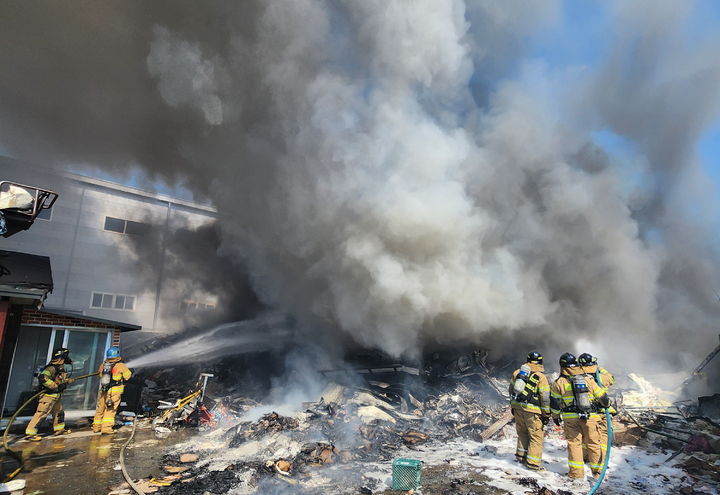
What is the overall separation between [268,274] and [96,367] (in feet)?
20.0

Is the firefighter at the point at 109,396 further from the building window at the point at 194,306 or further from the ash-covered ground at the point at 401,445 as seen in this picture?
the building window at the point at 194,306

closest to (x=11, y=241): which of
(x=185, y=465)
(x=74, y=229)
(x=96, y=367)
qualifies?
(x=74, y=229)

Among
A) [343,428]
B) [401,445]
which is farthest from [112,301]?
[401,445]

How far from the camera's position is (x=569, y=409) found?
605 cm

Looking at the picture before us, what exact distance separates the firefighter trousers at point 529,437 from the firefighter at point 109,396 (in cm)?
780

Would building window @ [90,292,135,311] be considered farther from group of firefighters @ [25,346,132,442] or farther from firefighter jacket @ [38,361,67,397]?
firefighter jacket @ [38,361,67,397]

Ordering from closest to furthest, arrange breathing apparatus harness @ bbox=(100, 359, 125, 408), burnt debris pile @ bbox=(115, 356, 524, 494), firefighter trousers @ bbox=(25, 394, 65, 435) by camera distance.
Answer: burnt debris pile @ bbox=(115, 356, 524, 494) → firefighter trousers @ bbox=(25, 394, 65, 435) → breathing apparatus harness @ bbox=(100, 359, 125, 408)

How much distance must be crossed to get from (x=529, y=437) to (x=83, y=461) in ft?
23.5

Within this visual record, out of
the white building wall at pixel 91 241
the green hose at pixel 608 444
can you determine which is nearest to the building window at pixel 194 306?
the white building wall at pixel 91 241

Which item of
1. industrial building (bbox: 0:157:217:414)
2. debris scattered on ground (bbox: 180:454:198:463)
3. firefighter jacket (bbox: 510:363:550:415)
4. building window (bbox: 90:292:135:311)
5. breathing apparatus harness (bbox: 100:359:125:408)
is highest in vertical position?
industrial building (bbox: 0:157:217:414)

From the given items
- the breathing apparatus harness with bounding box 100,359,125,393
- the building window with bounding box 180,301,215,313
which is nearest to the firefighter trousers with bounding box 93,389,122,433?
the breathing apparatus harness with bounding box 100,359,125,393

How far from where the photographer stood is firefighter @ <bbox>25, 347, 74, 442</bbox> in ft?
24.7

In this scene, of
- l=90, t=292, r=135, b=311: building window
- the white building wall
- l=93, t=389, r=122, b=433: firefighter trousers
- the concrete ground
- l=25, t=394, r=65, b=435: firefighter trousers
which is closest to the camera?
the concrete ground

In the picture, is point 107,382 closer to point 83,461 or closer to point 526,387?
point 83,461
